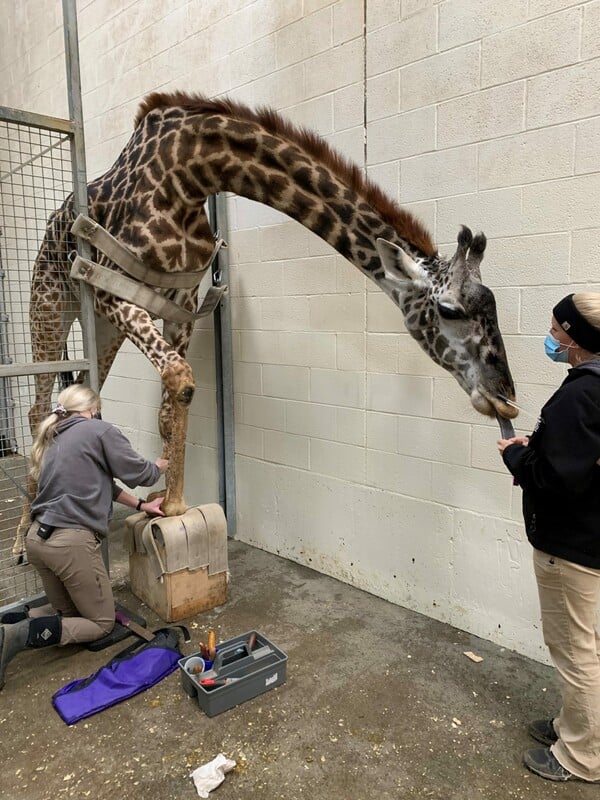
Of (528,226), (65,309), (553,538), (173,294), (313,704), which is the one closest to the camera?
(553,538)

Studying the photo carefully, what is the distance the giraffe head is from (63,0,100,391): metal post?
5.12ft

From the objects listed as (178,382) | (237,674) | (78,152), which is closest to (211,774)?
(237,674)

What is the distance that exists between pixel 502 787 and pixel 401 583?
1327 mm

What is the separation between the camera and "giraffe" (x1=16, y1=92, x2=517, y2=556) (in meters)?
2.38

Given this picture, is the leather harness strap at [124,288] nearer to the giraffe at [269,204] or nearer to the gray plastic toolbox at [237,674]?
the giraffe at [269,204]

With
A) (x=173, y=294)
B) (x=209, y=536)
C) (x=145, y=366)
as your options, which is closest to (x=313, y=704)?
(x=209, y=536)

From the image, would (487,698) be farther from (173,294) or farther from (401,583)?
(173,294)

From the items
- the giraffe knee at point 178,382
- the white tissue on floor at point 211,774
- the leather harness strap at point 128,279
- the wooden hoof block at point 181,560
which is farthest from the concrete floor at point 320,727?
the leather harness strap at point 128,279

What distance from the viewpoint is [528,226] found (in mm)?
2547

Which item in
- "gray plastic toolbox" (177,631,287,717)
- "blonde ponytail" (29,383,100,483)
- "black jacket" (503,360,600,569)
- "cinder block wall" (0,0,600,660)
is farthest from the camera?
"blonde ponytail" (29,383,100,483)

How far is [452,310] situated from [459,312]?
0.10ft

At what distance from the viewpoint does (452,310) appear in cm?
237

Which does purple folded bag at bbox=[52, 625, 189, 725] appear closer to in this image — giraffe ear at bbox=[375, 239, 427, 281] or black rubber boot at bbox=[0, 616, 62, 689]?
black rubber boot at bbox=[0, 616, 62, 689]

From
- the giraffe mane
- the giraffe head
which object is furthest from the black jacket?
the giraffe mane
